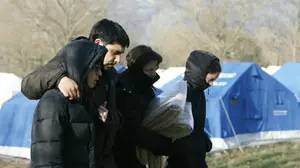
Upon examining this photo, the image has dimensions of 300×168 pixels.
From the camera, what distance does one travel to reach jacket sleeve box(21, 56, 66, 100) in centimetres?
263

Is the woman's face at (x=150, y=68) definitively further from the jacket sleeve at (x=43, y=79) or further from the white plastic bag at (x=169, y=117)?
the jacket sleeve at (x=43, y=79)

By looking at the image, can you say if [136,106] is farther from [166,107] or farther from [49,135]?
[49,135]

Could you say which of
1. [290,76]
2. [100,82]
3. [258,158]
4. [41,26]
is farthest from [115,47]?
[41,26]

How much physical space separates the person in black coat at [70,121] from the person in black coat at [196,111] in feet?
3.67

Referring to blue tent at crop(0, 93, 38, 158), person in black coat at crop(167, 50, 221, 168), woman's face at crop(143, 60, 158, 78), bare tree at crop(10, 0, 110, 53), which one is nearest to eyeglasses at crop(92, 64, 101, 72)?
woman's face at crop(143, 60, 158, 78)

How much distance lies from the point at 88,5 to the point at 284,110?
24172 millimetres

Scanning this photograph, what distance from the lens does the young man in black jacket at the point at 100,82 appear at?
261 centimetres

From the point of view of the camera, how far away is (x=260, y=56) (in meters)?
46.6

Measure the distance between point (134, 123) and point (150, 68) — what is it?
45cm

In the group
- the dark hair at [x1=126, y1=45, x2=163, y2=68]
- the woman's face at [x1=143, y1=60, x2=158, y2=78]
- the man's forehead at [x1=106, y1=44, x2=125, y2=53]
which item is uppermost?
the man's forehead at [x1=106, y1=44, x2=125, y2=53]

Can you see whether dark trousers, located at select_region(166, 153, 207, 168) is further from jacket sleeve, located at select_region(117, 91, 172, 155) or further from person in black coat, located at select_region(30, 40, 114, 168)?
person in black coat, located at select_region(30, 40, 114, 168)

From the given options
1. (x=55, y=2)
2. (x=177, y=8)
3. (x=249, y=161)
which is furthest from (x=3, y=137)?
(x=177, y=8)

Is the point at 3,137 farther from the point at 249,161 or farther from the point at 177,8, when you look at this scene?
the point at 177,8

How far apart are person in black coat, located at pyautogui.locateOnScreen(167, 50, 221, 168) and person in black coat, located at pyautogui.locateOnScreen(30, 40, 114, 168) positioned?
3.67 feet
